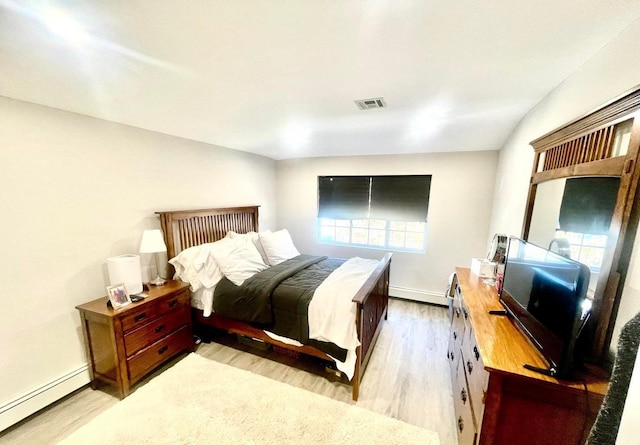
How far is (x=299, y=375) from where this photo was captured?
2.27m

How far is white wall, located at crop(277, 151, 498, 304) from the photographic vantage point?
3.36 meters

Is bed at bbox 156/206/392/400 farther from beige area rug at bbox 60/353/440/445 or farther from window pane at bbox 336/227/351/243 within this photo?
window pane at bbox 336/227/351/243

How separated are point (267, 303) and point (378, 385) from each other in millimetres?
1258

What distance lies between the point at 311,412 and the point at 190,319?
1.56 m

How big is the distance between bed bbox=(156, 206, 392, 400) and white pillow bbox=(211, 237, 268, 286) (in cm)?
10

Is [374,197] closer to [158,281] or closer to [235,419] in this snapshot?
[158,281]

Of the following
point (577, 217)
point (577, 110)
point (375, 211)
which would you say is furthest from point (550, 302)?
point (375, 211)

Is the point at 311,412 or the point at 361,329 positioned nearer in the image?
the point at 311,412

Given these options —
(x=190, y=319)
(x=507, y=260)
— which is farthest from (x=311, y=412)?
(x=507, y=260)

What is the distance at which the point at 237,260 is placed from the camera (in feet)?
8.84

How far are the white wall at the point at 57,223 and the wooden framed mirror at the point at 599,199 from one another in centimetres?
342

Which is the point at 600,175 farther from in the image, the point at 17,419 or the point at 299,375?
the point at 17,419

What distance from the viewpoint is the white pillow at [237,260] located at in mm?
2586

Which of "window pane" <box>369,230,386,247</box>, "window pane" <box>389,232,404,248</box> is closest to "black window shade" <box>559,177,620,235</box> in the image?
"window pane" <box>389,232,404,248</box>
